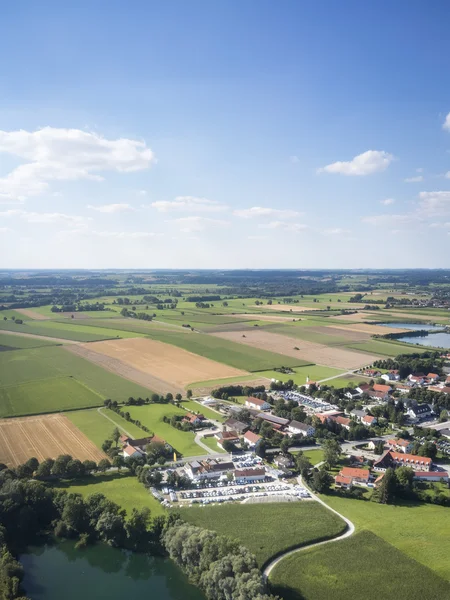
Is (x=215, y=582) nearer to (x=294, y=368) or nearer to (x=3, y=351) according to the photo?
(x=294, y=368)

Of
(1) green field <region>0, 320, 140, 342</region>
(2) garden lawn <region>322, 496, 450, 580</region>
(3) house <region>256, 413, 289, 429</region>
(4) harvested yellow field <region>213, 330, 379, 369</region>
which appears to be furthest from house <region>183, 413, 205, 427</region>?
(1) green field <region>0, 320, 140, 342</region>

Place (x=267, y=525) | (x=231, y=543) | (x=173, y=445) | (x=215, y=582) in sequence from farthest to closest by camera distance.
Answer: (x=173, y=445), (x=267, y=525), (x=231, y=543), (x=215, y=582)

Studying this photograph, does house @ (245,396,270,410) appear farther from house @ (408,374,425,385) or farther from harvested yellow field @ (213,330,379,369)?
house @ (408,374,425,385)

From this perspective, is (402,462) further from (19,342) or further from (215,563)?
(19,342)

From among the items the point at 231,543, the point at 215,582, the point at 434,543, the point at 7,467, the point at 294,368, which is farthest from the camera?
the point at 294,368

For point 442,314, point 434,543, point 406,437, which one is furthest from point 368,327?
point 434,543

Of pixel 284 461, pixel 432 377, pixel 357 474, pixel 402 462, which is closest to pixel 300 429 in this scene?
pixel 284 461
